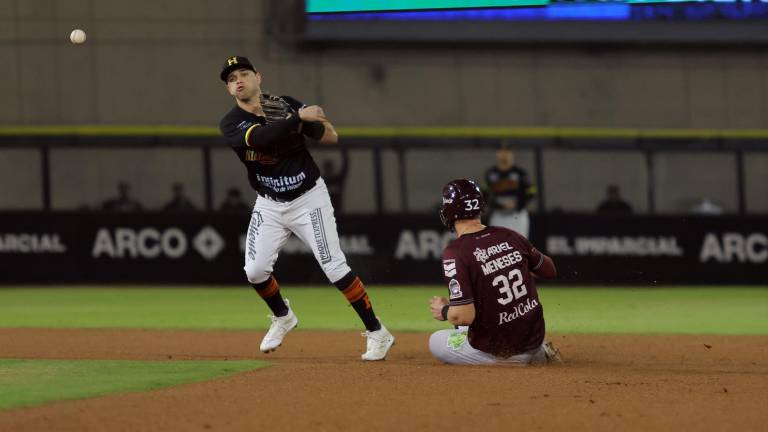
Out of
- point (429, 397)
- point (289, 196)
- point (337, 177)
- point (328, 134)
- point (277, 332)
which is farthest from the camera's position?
point (337, 177)

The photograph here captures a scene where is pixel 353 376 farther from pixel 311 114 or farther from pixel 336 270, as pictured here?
pixel 311 114

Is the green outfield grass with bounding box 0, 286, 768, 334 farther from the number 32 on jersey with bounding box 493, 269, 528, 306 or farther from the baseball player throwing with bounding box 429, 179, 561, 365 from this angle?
the number 32 on jersey with bounding box 493, 269, 528, 306

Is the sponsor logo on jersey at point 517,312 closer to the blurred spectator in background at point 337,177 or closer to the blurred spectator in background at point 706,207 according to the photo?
the blurred spectator in background at point 337,177

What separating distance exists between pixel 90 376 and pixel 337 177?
11.6 metres

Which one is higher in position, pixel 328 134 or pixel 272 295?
pixel 328 134

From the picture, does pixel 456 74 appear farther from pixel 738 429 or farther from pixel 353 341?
pixel 738 429

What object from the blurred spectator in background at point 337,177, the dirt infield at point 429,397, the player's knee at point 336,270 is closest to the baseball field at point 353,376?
the dirt infield at point 429,397

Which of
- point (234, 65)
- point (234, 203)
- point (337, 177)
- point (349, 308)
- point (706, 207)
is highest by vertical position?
point (234, 65)

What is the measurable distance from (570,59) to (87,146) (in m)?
8.86

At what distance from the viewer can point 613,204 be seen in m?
18.8

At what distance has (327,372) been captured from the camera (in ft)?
25.1

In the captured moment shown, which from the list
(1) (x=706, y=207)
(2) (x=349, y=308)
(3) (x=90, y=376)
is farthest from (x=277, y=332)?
(1) (x=706, y=207)

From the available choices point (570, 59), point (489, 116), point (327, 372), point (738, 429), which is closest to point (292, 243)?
point (489, 116)

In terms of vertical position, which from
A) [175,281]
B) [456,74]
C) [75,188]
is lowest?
[175,281]
